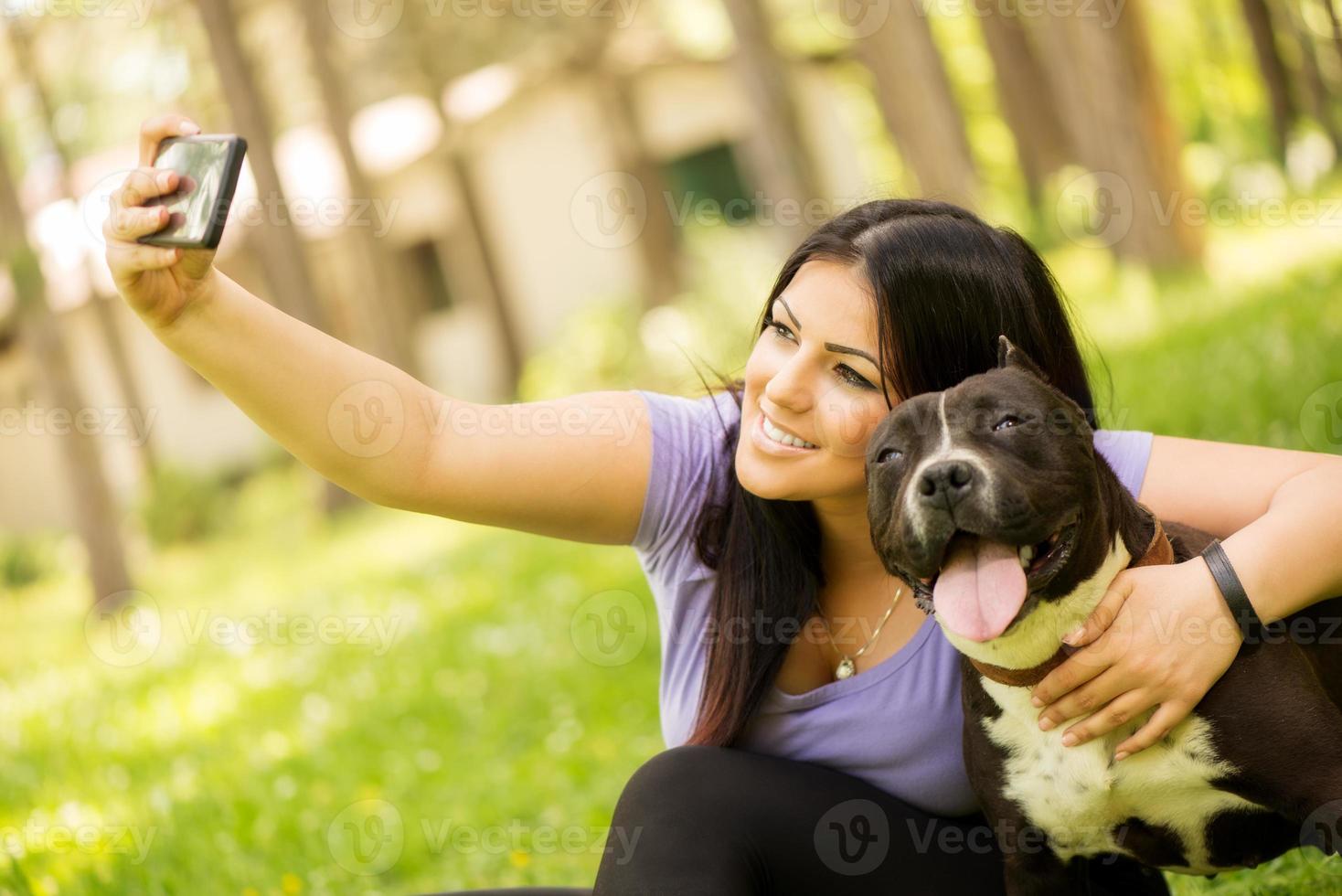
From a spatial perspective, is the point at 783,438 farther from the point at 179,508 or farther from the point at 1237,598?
the point at 179,508

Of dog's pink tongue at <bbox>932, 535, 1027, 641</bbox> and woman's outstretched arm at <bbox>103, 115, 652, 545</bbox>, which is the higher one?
woman's outstretched arm at <bbox>103, 115, 652, 545</bbox>

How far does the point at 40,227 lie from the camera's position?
21.6 m

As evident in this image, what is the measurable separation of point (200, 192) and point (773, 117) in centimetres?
850

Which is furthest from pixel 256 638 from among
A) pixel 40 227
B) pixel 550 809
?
pixel 40 227

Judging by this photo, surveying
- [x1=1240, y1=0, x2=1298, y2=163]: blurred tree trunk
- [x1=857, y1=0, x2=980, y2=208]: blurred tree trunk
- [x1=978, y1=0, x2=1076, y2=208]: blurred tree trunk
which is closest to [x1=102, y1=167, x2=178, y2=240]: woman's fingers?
[x1=857, y1=0, x2=980, y2=208]: blurred tree trunk

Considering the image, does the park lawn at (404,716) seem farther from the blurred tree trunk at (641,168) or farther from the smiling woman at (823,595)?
the blurred tree trunk at (641,168)

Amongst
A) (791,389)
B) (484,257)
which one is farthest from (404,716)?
(484,257)

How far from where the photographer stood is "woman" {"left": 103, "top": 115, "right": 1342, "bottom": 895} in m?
2.43

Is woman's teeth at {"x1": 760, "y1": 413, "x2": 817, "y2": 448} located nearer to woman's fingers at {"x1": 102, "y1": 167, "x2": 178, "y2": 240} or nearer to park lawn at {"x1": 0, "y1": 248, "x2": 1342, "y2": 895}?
woman's fingers at {"x1": 102, "y1": 167, "x2": 178, "y2": 240}

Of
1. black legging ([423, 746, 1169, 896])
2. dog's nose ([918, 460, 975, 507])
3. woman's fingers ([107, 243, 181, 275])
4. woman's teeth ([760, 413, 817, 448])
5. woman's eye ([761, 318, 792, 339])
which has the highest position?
woman's fingers ([107, 243, 181, 275])

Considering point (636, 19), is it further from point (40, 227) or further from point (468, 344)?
point (40, 227)

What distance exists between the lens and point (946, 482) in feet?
7.37

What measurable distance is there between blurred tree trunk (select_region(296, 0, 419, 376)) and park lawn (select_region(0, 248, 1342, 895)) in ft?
21.2

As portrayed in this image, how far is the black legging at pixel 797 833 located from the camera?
2.68m
